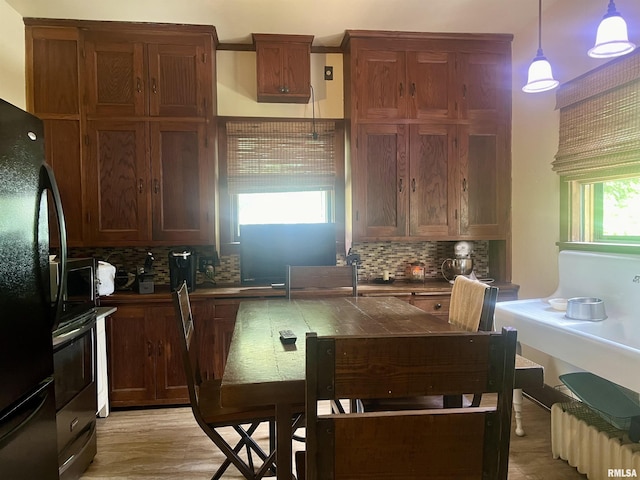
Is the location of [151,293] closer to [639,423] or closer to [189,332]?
[189,332]

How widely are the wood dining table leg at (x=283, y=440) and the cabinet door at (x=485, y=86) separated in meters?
2.77

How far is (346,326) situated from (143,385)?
186 centimetres

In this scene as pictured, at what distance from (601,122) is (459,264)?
139 cm

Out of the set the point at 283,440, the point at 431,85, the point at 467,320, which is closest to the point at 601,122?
the point at 431,85

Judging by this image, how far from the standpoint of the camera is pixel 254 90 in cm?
345

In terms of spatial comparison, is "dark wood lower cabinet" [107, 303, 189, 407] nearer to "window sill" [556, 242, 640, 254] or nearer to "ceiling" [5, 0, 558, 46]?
"ceiling" [5, 0, 558, 46]

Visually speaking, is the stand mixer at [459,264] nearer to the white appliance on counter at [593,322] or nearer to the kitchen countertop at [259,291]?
the kitchen countertop at [259,291]

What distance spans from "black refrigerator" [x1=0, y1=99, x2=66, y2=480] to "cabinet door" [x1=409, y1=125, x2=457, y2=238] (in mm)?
2489

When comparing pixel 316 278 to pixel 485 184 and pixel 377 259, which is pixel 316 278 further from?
pixel 485 184

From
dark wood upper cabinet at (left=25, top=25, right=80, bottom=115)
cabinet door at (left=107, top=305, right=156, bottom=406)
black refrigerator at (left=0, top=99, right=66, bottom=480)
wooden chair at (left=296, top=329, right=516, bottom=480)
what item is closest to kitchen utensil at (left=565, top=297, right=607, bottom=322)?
wooden chair at (left=296, top=329, right=516, bottom=480)

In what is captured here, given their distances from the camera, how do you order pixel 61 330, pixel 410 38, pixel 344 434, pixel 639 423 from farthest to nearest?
pixel 410 38 → pixel 61 330 → pixel 639 423 → pixel 344 434

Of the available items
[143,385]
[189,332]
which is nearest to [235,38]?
[189,332]

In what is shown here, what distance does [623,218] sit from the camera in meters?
2.42

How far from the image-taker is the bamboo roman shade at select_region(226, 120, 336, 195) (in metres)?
3.42
